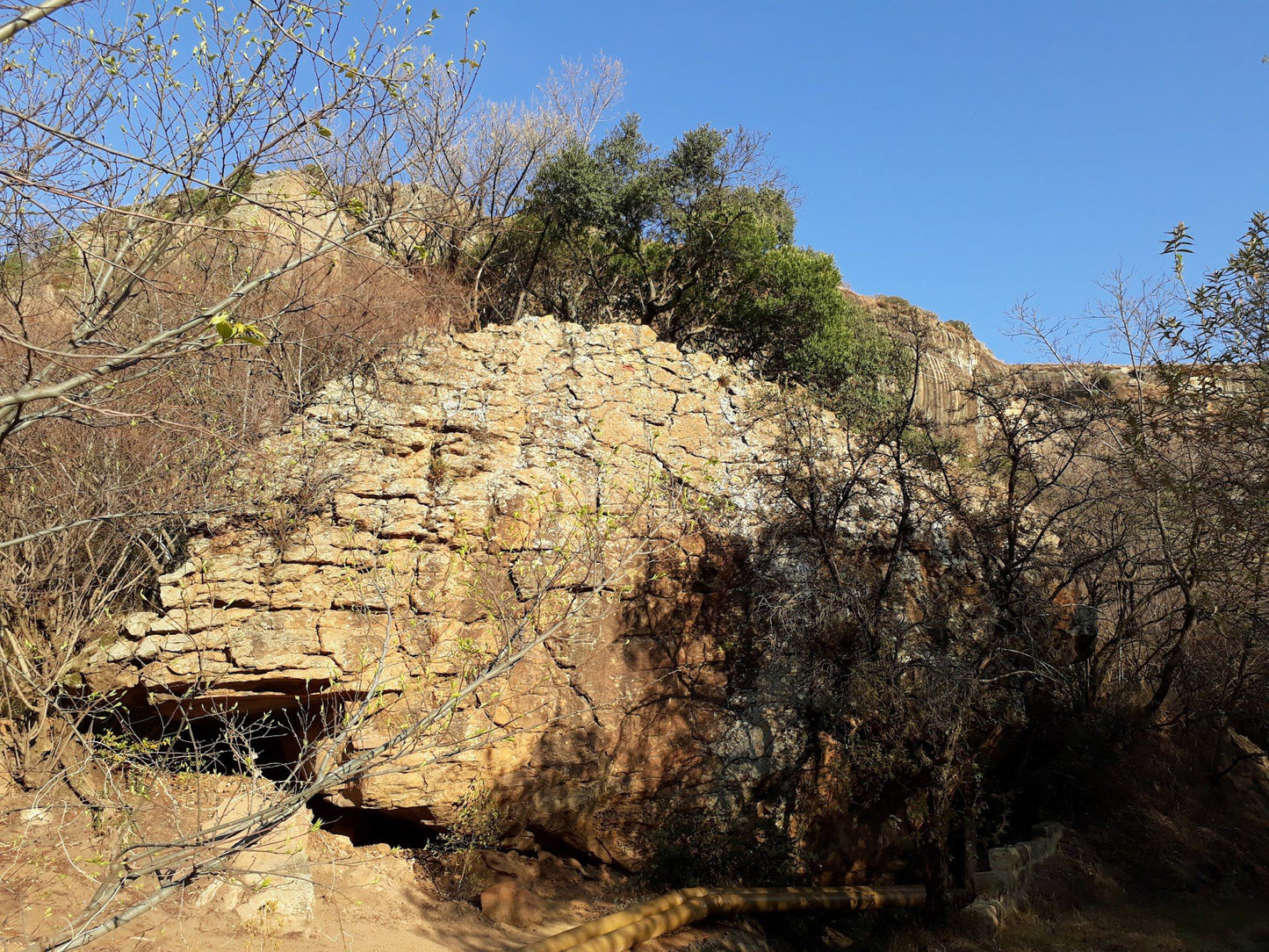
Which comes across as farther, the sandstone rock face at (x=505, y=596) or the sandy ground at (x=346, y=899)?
the sandstone rock face at (x=505, y=596)

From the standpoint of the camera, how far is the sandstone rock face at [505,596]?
23.1 ft

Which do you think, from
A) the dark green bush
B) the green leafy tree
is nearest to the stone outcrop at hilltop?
the green leafy tree

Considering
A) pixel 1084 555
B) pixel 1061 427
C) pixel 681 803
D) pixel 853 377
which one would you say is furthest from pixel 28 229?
pixel 853 377

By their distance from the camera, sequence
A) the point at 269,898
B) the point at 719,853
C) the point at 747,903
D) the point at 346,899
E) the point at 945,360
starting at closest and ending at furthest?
1. the point at 346,899
2. the point at 269,898
3. the point at 747,903
4. the point at 719,853
5. the point at 945,360

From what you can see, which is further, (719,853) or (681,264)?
(681,264)

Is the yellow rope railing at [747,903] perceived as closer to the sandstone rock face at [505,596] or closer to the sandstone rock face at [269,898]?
the sandstone rock face at [505,596]

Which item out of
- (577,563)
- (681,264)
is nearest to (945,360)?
(681,264)

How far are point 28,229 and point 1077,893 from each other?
11208mm

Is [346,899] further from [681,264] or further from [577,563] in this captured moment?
[681,264]

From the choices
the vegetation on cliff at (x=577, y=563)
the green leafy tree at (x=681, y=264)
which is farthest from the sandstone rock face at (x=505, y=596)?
the green leafy tree at (x=681, y=264)

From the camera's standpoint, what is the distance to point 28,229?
167 inches

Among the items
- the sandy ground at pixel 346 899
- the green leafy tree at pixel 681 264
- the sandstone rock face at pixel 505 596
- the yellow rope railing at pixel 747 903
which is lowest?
the sandy ground at pixel 346 899

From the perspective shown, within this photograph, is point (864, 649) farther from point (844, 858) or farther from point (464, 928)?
point (464, 928)

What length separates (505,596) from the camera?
689cm
